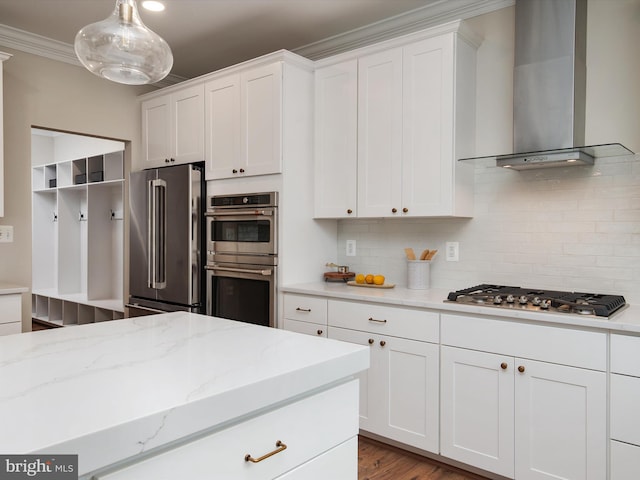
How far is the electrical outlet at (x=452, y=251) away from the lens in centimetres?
321

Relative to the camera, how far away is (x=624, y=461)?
6.85 ft

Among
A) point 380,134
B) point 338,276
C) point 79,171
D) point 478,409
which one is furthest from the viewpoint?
point 79,171

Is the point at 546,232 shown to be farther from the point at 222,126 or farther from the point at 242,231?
the point at 222,126

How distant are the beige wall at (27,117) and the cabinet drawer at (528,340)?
309cm

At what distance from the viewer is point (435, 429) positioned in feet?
8.78

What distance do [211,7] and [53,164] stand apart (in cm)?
436

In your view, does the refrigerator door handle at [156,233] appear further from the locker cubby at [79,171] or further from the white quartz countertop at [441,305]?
the locker cubby at [79,171]

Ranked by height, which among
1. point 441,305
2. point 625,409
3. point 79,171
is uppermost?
point 79,171

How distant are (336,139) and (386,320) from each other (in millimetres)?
1322

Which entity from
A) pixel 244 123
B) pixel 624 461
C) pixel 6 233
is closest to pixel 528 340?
pixel 624 461

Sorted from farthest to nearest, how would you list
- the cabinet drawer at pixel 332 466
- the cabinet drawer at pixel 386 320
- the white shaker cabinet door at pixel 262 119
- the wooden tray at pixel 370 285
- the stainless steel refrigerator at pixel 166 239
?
the stainless steel refrigerator at pixel 166 239, the white shaker cabinet door at pixel 262 119, the wooden tray at pixel 370 285, the cabinet drawer at pixel 386 320, the cabinet drawer at pixel 332 466

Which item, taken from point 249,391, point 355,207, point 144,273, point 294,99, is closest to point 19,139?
point 144,273

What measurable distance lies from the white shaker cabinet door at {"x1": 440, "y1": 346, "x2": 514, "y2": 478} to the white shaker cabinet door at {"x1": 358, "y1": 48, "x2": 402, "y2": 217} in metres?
1.02

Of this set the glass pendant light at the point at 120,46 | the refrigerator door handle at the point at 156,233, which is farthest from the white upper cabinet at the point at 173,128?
the glass pendant light at the point at 120,46
